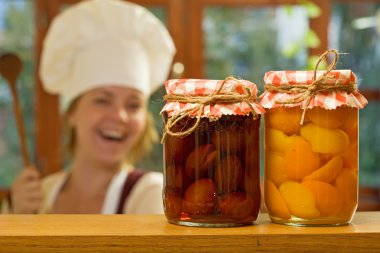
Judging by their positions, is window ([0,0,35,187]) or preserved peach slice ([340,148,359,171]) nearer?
preserved peach slice ([340,148,359,171])

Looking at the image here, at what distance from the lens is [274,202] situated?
2.91 feet

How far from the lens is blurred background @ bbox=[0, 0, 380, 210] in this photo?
345 centimetres

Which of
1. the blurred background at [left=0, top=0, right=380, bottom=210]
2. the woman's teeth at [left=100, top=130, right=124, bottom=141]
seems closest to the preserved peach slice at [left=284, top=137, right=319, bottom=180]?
the woman's teeth at [left=100, top=130, right=124, bottom=141]

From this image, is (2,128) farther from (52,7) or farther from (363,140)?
(363,140)

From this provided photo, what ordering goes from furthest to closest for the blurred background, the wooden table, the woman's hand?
the blurred background, the woman's hand, the wooden table

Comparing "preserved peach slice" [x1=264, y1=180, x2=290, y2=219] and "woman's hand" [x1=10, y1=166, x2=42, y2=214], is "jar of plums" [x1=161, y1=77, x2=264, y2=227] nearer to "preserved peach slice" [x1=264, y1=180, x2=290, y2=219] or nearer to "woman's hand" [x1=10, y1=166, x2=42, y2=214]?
"preserved peach slice" [x1=264, y1=180, x2=290, y2=219]

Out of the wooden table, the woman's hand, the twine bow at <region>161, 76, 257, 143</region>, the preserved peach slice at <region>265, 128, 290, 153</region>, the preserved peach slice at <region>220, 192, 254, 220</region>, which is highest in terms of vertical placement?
the twine bow at <region>161, 76, 257, 143</region>

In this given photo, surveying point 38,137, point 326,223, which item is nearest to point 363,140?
point 38,137

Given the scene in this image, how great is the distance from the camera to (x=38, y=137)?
11.3 feet

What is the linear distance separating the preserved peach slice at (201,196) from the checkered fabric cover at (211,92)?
0.08 metres

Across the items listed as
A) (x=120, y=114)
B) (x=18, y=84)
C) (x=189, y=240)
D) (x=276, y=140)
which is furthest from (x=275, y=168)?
(x=18, y=84)

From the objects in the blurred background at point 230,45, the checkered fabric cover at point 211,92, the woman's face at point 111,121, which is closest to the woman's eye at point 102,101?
the woman's face at point 111,121

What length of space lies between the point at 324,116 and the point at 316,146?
0.12ft

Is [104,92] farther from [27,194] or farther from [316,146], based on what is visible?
[316,146]
